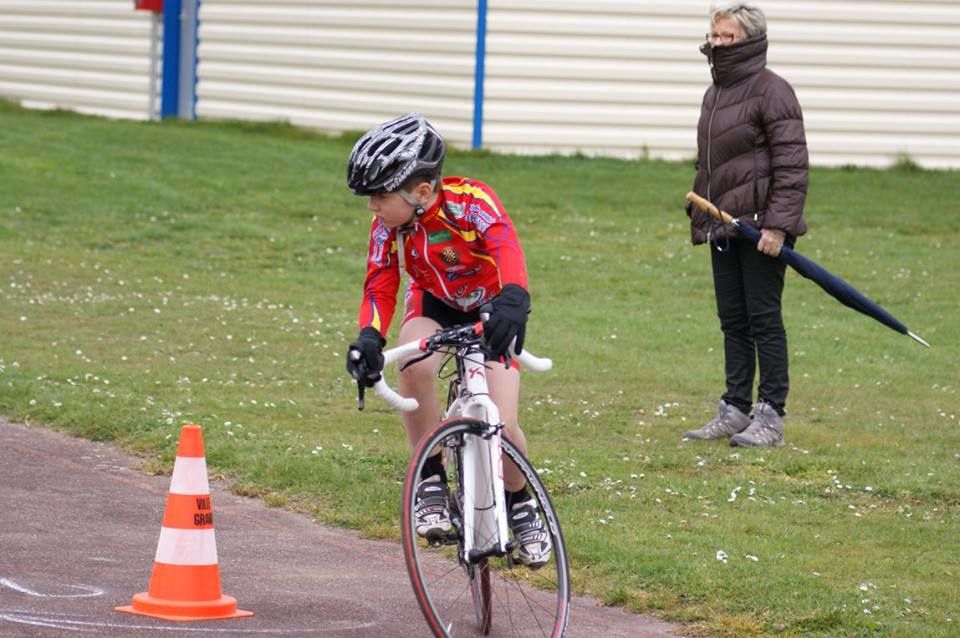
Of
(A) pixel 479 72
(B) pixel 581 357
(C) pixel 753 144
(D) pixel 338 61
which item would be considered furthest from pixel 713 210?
(D) pixel 338 61

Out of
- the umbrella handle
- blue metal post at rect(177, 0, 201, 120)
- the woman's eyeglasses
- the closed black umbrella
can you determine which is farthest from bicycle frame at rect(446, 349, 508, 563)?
blue metal post at rect(177, 0, 201, 120)

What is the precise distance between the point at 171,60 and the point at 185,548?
2044cm

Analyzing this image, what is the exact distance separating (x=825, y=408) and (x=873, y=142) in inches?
448

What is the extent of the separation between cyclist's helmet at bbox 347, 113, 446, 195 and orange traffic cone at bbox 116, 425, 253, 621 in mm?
1088

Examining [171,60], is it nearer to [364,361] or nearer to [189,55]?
[189,55]

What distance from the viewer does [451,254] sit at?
627cm

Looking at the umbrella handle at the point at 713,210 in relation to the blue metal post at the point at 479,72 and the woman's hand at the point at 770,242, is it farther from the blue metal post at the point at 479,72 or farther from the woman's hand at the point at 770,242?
the blue metal post at the point at 479,72

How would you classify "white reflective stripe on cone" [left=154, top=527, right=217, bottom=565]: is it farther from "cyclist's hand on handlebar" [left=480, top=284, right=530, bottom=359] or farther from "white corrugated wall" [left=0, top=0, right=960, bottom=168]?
"white corrugated wall" [left=0, top=0, right=960, bottom=168]

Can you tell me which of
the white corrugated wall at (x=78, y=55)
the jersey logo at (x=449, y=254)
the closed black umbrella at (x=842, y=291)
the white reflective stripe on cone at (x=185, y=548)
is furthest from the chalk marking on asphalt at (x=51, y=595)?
the white corrugated wall at (x=78, y=55)

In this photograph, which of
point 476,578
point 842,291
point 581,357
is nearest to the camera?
point 476,578

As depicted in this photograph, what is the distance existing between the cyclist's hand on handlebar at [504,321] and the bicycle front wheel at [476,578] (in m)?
0.27

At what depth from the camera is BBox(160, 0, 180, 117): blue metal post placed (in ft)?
83.6

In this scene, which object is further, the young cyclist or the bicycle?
the young cyclist

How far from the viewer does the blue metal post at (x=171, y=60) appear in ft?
83.6
